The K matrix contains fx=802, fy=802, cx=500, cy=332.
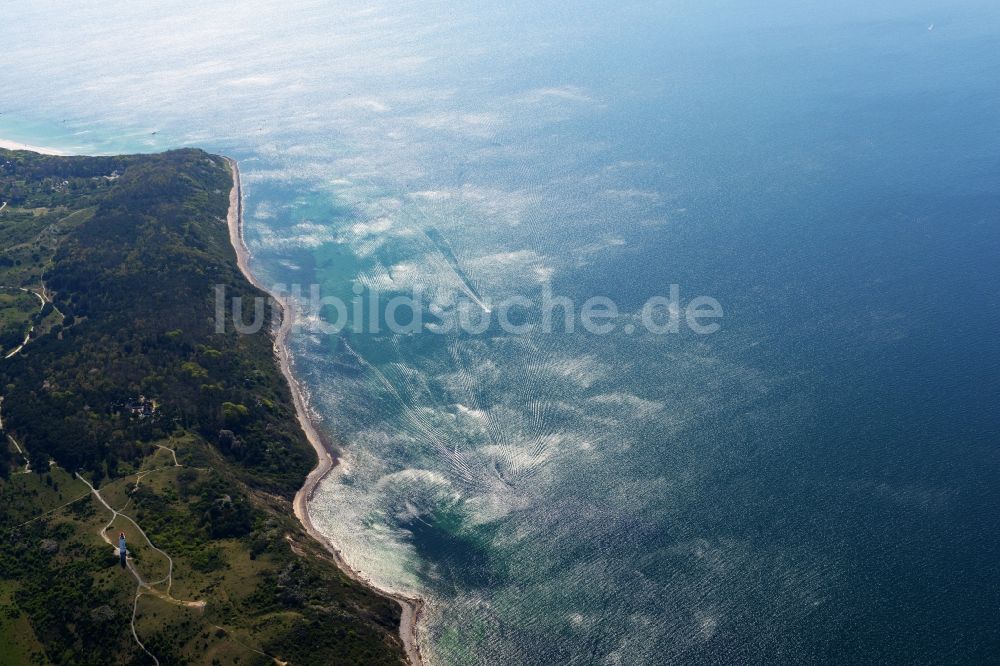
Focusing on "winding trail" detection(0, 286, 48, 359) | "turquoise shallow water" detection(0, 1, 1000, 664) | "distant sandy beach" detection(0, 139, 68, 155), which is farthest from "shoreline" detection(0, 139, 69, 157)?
"winding trail" detection(0, 286, 48, 359)

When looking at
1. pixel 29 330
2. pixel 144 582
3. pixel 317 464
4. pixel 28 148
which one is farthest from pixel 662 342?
pixel 28 148

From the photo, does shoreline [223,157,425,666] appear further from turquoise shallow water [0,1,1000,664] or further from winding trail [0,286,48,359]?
winding trail [0,286,48,359]

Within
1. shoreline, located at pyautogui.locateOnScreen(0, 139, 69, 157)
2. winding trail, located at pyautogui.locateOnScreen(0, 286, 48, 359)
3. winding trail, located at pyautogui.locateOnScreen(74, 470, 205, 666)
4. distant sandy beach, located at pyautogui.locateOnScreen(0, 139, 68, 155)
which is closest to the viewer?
winding trail, located at pyautogui.locateOnScreen(74, 470, 205, 666)

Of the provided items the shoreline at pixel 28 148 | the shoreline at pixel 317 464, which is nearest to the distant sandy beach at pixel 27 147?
the shoreline at pixel 28 148

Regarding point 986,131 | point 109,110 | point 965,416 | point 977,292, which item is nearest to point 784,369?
point 965,416

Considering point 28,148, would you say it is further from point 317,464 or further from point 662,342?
point 662,342

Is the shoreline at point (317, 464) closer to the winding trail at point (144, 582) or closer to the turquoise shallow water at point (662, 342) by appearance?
the turquoise shallow water at point (662, 342)

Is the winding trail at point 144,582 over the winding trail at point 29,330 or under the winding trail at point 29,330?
under
